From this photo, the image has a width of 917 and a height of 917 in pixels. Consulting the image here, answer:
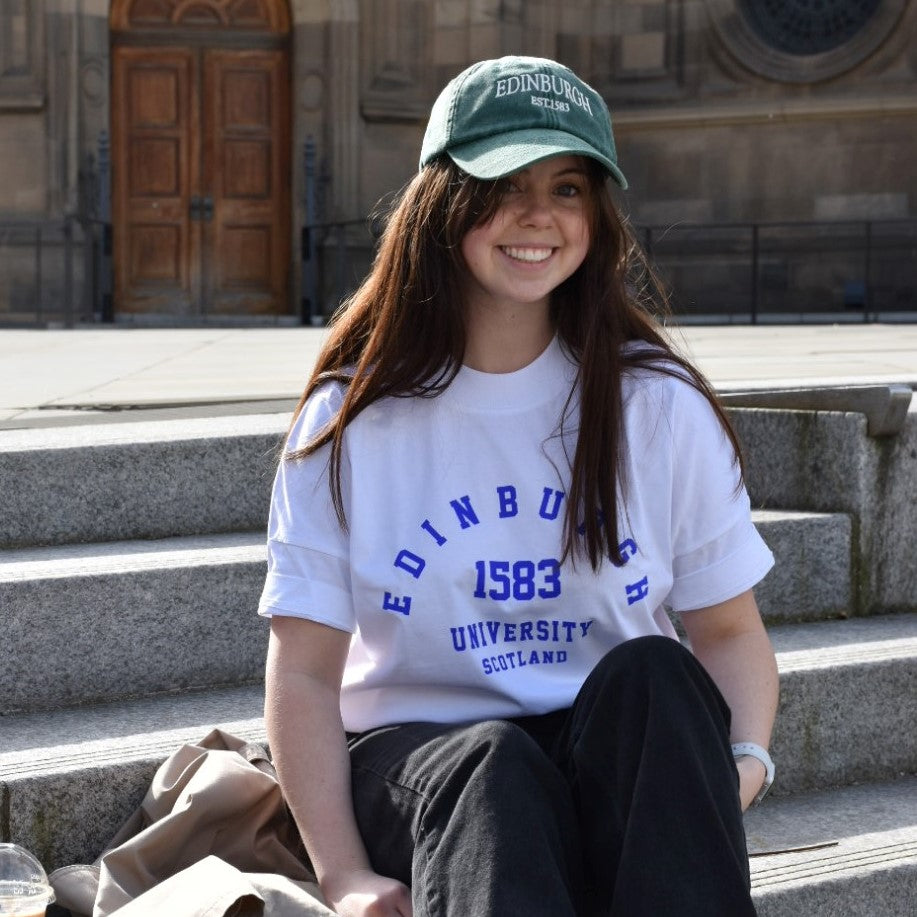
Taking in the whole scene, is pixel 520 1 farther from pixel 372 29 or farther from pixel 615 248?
pixel 615 248

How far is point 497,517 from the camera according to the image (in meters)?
2.13

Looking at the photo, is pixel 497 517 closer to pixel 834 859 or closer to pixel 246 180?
pixel 834 859

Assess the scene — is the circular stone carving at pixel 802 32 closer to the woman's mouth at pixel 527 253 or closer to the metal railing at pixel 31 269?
the metal railing at pixel 31 269

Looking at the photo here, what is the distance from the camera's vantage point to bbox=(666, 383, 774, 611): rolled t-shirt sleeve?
2.19 m

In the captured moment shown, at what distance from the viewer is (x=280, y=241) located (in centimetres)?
1321

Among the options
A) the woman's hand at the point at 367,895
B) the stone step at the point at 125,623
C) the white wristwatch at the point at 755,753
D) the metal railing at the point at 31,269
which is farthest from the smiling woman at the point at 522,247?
the metal railing at the point at 31,269

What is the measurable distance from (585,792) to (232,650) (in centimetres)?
108

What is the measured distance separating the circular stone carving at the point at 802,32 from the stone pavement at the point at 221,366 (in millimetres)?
3542

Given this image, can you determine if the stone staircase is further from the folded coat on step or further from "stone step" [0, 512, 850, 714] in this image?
the folded coat on step

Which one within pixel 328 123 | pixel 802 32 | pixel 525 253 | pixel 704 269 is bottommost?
pixel 525 253

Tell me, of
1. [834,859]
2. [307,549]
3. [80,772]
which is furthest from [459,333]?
[834,859]

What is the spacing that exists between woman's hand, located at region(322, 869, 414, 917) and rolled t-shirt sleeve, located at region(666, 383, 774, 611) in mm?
592

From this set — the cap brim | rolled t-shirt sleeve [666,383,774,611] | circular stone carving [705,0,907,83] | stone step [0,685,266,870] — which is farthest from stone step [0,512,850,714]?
circular stone carving [705,0,907,83]

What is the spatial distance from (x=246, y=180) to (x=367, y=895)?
11.7m
